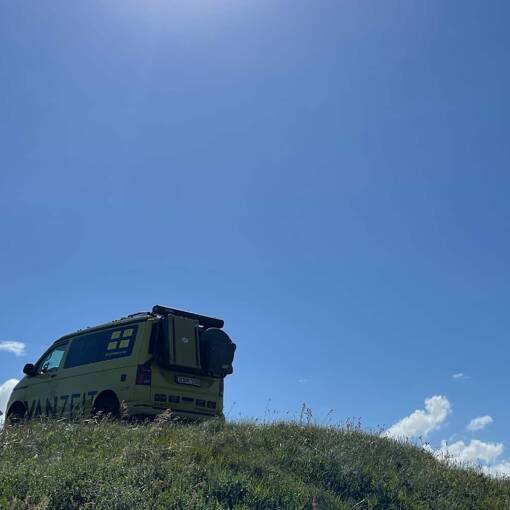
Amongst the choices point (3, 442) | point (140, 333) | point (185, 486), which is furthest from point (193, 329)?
point (185, 486)

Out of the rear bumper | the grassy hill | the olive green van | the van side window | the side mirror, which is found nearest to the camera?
the grassy hill

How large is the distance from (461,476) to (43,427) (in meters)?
6.46

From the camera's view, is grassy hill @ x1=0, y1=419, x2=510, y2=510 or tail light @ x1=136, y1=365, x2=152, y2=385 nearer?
grassy hill @ x1=0, y1=419, x2=510, y2=510

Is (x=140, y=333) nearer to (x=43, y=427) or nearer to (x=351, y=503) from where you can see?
(x=43, y=427)

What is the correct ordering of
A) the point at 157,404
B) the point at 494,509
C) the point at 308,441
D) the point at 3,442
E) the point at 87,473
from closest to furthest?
1. the point at 87,473
2. the point at 3,442
3. the point at 494,509
4. the point at 308,441
5. the point at 157,404

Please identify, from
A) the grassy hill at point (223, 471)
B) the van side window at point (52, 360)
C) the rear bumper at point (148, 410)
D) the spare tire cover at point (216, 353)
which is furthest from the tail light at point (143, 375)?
the van side window at point (52, 360)

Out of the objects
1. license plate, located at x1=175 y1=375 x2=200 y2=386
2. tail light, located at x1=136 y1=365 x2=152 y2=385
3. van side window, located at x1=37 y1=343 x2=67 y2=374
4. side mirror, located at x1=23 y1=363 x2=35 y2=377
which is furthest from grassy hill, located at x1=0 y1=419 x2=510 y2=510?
side mirror, located at x1=23 y1=363 x2=35 y2=377

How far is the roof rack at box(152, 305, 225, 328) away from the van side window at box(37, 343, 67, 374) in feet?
9.11

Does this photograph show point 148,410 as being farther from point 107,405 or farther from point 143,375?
point 107,405

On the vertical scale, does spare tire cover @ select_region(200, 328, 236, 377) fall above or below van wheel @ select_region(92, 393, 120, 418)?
above

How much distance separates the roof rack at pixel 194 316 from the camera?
12.4m

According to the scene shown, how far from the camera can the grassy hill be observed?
6.07 meters

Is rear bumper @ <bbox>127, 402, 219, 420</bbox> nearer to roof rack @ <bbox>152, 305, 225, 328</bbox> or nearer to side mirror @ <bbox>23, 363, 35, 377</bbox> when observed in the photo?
roof rack @ <bbox>152, 305, 225, 328</bbox>

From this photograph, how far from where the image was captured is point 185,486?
6449 mm
